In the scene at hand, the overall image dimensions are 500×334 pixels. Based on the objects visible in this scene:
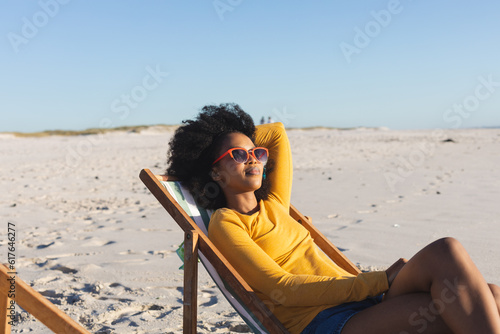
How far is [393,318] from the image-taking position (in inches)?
74.5

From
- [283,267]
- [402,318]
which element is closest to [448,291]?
[402,318]

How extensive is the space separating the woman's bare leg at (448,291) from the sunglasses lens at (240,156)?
1017 mm

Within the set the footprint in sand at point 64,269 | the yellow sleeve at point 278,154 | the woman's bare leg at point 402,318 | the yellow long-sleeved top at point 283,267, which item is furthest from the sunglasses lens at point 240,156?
the footprint in sand at point 64,269

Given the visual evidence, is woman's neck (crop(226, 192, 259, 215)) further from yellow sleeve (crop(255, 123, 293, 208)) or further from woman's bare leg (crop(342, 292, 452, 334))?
woman's bare leg (crop(342, 292, 452, 334))

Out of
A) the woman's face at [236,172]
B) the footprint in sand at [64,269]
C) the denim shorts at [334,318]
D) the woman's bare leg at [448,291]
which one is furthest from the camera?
the footprint in sand at [64,269]

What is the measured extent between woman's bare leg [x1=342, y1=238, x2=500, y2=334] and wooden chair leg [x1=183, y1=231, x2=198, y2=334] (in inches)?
30.6

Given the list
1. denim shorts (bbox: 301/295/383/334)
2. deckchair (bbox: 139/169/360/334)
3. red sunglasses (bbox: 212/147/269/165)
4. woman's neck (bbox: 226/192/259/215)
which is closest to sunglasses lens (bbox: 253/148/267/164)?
red sunglasses (bbox: 212/147/269/165)

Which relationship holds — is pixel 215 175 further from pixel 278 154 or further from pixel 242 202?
pixel 278 154

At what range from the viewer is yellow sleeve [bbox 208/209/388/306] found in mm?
2061

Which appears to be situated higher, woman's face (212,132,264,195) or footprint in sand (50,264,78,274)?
woman's face (212,132,264,195)

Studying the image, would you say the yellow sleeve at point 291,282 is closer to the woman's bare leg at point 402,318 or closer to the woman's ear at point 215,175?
the woman's bare leg at point 402,318

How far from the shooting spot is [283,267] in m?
2.39

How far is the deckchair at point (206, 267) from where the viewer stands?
2.12 m

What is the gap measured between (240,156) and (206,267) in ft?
2.03
